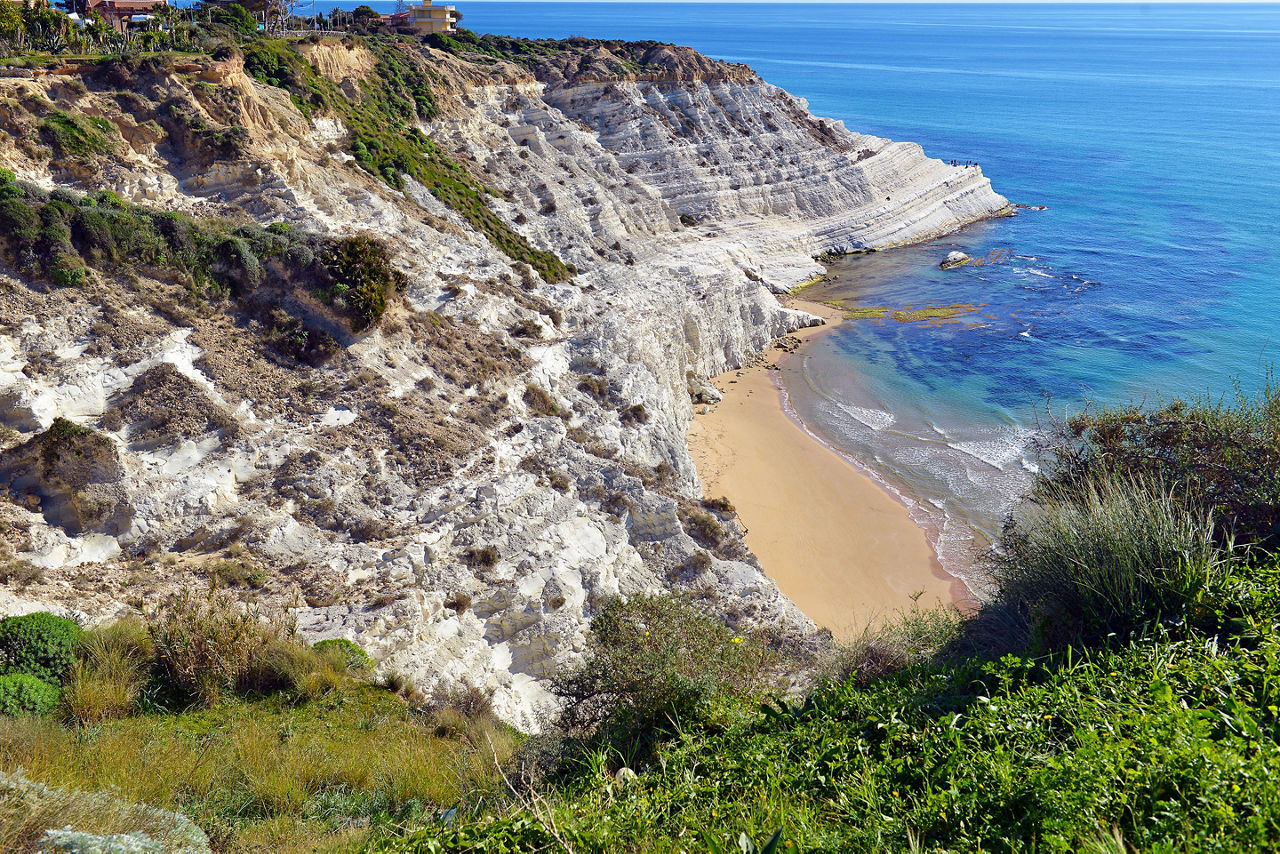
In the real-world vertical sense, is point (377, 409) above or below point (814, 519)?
above

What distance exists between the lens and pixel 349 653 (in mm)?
12555

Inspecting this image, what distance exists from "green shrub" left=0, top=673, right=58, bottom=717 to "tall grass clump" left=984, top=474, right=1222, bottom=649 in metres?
13.0

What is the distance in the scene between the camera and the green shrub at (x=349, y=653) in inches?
484

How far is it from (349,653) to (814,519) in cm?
1823

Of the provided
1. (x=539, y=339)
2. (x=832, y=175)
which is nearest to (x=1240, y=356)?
(x=832, y=175)

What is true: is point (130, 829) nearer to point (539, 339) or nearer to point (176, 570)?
point (176, 570)

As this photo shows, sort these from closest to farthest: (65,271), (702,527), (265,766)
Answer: (265,766)
(65,271)
(702,527)

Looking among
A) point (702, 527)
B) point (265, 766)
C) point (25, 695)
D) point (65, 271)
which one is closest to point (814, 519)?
point (702, 527)

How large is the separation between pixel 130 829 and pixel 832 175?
6151 cm

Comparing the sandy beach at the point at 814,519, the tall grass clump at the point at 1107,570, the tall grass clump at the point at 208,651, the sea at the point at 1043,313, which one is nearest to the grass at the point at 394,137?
the sandy beach at the point at 814,519

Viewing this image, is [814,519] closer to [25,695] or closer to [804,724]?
[804,724]

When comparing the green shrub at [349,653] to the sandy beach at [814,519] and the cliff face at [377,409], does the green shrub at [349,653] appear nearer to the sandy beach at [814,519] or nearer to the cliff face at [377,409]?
the cliff face at [377,409]

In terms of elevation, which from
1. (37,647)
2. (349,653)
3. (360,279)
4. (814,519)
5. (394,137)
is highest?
(394,137)

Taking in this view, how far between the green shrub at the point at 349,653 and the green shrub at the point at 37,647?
11.3 feet
